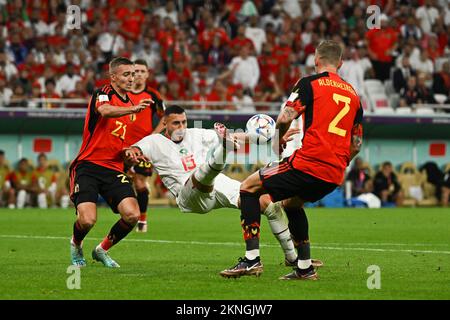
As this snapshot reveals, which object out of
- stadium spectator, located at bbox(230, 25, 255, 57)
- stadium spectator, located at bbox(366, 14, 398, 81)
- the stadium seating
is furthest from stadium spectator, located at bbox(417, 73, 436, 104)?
stadium spectator, located at bbox(230, 25, 255, 57)

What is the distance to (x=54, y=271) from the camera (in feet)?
35.6

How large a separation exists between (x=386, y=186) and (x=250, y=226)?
18.7 metres

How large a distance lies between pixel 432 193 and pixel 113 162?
1860 cm

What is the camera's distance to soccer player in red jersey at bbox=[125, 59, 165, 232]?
534 inches

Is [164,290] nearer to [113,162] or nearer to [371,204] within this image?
[113,162]

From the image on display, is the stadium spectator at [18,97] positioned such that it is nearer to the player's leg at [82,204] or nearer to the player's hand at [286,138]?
the player's leg at [82,204]

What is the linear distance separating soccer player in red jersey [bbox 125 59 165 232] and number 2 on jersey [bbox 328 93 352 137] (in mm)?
2608

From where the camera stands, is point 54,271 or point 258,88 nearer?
point 54,271

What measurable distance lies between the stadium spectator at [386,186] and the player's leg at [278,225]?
17.3 meters

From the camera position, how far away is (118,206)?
Result: 456 inches

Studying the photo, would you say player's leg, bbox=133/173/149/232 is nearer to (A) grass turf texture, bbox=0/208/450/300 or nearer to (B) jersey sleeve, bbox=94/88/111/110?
(A) grass turf texture, bbox=0/208/450/300

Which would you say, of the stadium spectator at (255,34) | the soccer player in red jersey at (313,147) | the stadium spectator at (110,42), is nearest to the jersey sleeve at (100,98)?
the soccer player in red jersey at (313,147)

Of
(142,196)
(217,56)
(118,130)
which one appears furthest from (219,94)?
(118,130)
